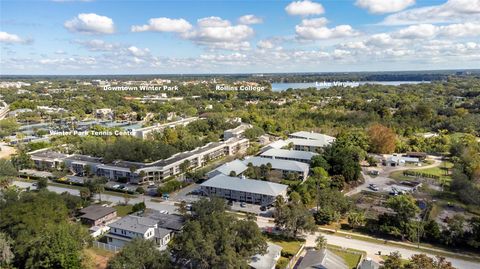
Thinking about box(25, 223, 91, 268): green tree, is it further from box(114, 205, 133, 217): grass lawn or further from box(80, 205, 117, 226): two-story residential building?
box(114, 205, 133, 217): grass lawn

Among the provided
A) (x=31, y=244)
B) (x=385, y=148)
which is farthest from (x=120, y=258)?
(x=385, y=148)

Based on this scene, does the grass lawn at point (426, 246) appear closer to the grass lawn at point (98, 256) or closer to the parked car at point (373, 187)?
the parked car at point (373, 187)

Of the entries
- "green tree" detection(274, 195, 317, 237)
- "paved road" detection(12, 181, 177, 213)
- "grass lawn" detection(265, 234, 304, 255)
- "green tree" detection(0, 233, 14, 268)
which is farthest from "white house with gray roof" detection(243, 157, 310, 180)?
"green tree" detection(0, 233, 14, 268)

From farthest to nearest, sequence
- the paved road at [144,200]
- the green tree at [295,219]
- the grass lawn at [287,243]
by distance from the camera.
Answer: the paved road at [144,200] < the green tree at [295,219] < the grass lawn at [287,243]

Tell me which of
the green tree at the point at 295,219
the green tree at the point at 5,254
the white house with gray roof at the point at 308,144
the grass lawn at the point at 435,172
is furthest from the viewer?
the white house with gray roof at the point at 308,144

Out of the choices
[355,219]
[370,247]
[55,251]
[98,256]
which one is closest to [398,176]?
[355,219]

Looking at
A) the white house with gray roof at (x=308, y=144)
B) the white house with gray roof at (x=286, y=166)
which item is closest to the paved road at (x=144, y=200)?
the white house with gray roof at (x=286, y=166)

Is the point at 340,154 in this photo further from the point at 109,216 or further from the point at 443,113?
the point at 443,113
